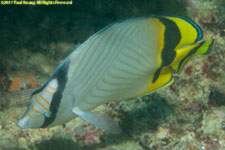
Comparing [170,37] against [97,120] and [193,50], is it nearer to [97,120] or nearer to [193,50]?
[193,50]

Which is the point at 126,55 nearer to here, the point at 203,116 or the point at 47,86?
the point at 47,86

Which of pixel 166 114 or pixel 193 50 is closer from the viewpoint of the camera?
pixel 193 50

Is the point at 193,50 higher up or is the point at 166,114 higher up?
the point at 193,50

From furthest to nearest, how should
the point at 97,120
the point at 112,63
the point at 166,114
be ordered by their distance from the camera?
the point at 166,114 → the point at 97,120 → the point at 112,63

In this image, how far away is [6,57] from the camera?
12.9 feet

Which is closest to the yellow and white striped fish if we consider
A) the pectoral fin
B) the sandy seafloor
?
the pectoral fin

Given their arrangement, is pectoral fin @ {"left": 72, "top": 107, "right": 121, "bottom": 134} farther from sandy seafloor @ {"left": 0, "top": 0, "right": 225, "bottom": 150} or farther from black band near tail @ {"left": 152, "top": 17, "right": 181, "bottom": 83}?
sandy seafloor @ {"left": 0, "top": 0, "right": 225, "bottom": 150}

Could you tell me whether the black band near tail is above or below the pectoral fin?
above

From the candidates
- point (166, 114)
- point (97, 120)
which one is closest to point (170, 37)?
point (97, 120)

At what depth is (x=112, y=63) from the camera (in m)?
1.72

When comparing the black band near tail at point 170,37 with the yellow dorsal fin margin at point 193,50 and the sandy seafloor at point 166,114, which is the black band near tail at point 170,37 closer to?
the yellow dorsal fin margin at point 193,50

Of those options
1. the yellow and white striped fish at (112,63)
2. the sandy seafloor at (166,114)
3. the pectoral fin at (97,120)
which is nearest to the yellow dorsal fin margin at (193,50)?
the yellow and white striped fish at (112,63)

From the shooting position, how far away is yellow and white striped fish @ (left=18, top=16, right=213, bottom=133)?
1.70m

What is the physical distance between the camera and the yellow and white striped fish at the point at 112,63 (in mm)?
1696
